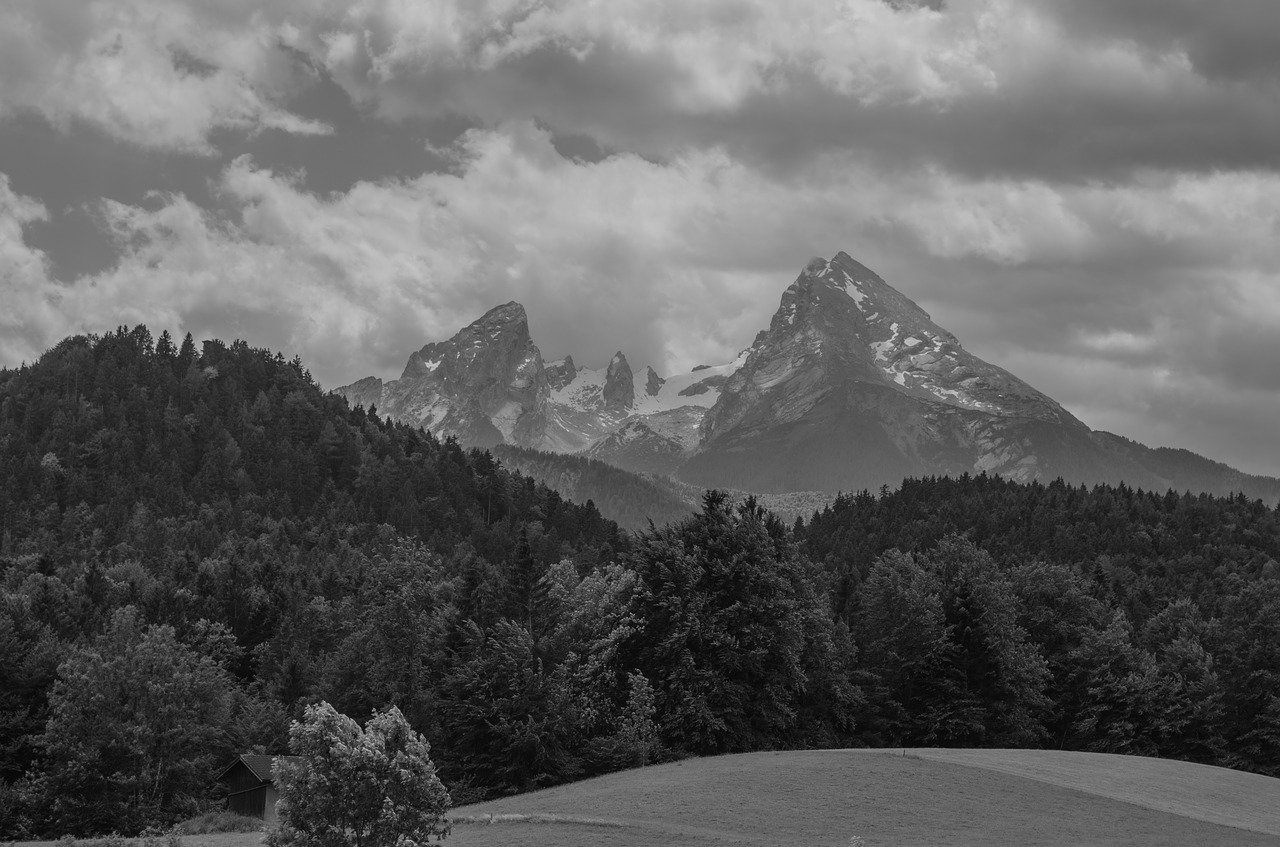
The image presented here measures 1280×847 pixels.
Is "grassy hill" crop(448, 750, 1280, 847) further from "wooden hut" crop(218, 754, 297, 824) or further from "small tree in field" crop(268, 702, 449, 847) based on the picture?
"wooden hut" crop(218, 754, 297, 824)

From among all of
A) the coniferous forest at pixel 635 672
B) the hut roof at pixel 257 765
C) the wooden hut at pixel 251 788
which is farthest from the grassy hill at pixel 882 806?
the hut roof at pixel 257 765

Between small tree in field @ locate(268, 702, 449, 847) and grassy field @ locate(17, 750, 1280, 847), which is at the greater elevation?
small tree in field @ locate(268, 702, 449, 847)

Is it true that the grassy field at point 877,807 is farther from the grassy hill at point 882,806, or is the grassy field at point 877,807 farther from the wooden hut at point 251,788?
the wooden hut at point 251,788

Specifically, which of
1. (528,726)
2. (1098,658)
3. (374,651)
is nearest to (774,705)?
(528,726)

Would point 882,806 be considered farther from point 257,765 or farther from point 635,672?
point 257,765

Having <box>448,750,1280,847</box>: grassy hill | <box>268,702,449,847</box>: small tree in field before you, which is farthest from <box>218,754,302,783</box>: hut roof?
<box>268,702,449,847</box>: small tree in field

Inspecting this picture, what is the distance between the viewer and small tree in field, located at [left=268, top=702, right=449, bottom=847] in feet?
130

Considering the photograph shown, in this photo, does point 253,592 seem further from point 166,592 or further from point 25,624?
point 25,624

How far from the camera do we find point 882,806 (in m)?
64.9

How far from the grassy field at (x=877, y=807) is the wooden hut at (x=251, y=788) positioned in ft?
67.9

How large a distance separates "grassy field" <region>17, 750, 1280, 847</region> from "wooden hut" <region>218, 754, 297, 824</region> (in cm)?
2071

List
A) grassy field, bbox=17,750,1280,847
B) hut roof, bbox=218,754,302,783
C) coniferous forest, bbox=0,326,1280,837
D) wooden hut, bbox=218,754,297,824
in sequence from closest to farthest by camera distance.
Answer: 1. grassy field, bbox=17,750,1280,847
2. coniferous forest, bbox=0,326,1280,837
3. wooden hut, bbox=218,754,297,824
4. hut roof, bbox=218,754,302,783

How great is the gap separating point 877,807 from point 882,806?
0.39m

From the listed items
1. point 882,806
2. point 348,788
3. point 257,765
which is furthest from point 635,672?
point 348,788
